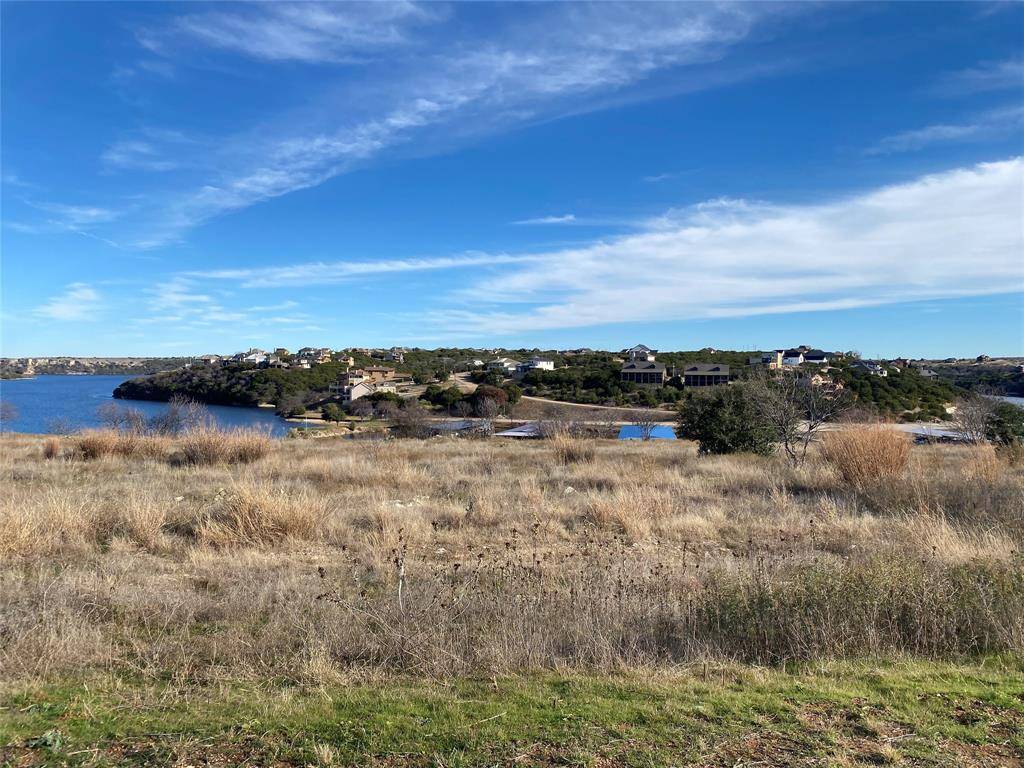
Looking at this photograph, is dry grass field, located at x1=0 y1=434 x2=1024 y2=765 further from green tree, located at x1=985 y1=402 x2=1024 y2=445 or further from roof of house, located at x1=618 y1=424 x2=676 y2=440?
roof of house, located at x1=618 y1=424 x2=676 y2=440

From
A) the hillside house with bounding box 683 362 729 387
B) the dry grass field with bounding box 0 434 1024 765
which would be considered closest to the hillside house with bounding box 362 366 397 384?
the hillside house with bounding box 683 362 729 387

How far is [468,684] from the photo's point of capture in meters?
3.70

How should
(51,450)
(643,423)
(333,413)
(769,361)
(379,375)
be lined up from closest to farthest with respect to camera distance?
(51,450)
(643,423)
(333,413)
(769,361)
(379,375)

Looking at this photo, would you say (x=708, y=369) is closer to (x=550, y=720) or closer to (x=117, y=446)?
(x=117, y=446)

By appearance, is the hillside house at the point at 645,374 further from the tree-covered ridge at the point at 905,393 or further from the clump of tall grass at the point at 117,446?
the clump of tall grass at the point at 117,446

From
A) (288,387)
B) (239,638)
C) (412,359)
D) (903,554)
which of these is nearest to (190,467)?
(239,638)

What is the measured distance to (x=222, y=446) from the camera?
1443 cm

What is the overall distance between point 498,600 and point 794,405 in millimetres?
14671

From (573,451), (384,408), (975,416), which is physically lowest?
(384,408)

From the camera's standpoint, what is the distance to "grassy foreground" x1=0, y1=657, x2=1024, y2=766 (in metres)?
2.81

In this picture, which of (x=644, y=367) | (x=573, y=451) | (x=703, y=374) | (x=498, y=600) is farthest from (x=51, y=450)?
(x=644, y=367)

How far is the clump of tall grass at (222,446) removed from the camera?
559 inches

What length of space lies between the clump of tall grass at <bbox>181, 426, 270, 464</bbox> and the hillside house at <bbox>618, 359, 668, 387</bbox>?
49918 millimetres

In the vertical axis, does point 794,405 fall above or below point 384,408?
above
